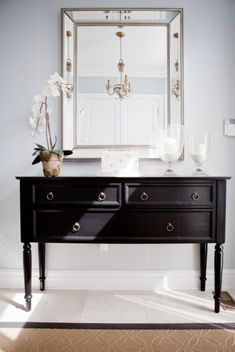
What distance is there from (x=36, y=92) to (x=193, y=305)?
2023 millimetres

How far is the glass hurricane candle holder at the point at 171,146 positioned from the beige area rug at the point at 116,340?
0.99 metres

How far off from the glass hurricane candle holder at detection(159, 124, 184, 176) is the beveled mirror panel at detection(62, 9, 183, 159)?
0.17 m

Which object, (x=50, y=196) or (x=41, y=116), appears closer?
(x=50, y=196)

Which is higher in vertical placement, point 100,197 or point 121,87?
point 121,87

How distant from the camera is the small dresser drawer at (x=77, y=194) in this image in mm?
1794

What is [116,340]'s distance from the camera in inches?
62.2

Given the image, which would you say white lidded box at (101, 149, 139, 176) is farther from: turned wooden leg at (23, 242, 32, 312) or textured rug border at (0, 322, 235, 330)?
textured rug border at (0, 322, 235, 330)

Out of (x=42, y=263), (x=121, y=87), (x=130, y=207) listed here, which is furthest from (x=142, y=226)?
(x=121, y=87)

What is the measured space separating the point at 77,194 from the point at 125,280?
36.8 inches

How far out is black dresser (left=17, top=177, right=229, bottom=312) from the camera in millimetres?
1786

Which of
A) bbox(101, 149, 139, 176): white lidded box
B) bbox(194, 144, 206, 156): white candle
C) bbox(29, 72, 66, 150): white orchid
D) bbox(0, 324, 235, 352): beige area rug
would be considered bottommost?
bbox(0, 324, 235, 352): beige area rug

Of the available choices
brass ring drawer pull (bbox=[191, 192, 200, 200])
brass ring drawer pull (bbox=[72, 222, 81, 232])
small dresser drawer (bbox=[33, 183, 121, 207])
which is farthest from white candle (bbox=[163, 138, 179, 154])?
brass ring drawer pull (bbox=[72, 222, 81, 232])

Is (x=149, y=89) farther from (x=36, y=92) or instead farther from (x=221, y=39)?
(x=36, y=92)

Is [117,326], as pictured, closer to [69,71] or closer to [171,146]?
[171,146]
